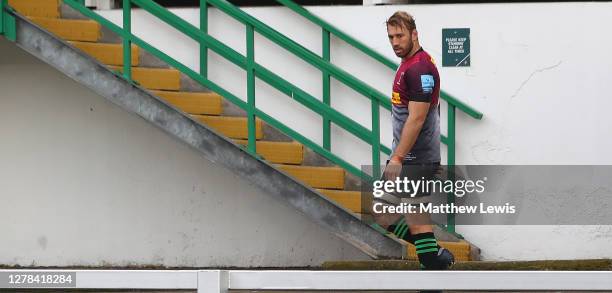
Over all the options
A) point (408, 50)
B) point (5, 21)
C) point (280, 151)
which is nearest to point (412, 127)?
point (408, 50)

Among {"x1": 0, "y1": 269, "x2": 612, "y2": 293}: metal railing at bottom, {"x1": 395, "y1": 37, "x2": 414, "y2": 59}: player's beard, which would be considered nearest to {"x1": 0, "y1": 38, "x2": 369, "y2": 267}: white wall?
{"x1": 395, "y1": 37, "x2": 414, "y2": 59}: player's beard

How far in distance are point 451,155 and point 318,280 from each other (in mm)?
3884

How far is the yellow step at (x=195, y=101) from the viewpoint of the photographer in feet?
34.8

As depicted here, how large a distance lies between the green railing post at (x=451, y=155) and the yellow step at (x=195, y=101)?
73.4 inches

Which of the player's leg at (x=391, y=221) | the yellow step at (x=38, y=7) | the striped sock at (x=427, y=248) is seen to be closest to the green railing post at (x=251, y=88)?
the player's leg at (x=391, y=221)

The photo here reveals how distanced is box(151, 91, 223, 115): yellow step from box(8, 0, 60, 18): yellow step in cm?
109

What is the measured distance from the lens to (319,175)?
10578mm

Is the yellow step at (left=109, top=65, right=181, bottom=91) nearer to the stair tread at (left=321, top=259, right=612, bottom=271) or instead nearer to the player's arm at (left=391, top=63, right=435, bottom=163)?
the stair tread at (left=321, top=259, right=612, bottom=271)

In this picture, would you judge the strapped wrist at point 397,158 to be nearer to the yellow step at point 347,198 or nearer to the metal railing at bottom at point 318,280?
the metal railing at bottom at point 318,280

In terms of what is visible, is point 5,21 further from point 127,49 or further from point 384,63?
point 384,63

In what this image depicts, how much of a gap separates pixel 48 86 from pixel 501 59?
3.86m

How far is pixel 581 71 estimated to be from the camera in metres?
11.1

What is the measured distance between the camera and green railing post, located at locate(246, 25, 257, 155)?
10203 mm

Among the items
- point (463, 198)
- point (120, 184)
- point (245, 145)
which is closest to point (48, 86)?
point (120, 184)
